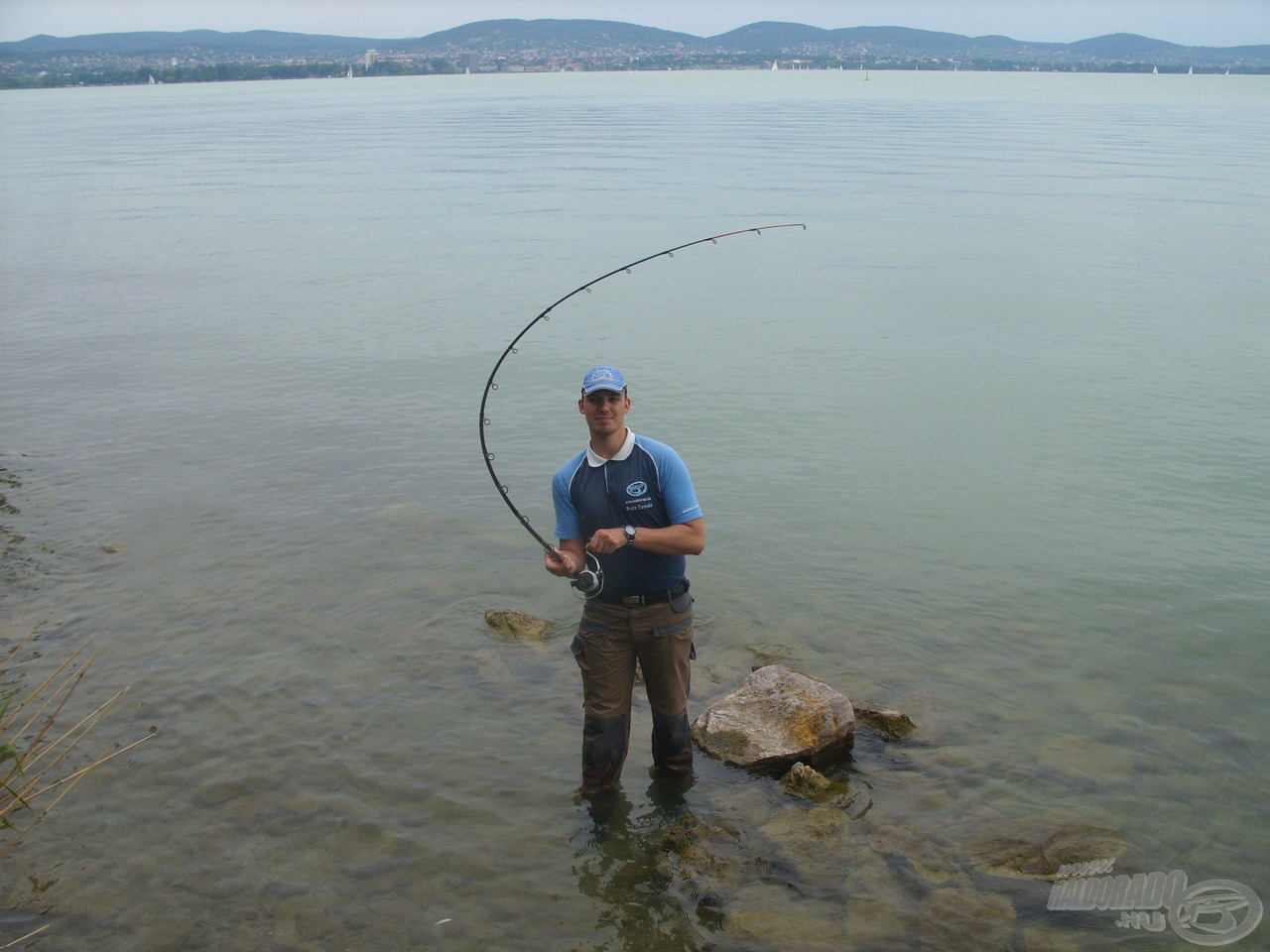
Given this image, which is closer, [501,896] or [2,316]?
[501,896]

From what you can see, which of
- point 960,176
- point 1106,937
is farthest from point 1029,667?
point 960,176

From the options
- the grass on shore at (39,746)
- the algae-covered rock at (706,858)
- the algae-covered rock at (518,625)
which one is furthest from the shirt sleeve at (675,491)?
the algae-covered rock at (518,625)

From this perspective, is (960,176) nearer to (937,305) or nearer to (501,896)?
(937,305)

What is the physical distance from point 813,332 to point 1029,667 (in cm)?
1072

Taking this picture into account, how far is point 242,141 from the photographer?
58719 mm

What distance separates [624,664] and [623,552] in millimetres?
590

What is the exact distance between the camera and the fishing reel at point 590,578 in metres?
5.04

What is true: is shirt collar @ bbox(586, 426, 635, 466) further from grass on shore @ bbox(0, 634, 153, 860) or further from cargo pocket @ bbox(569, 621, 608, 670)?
grass on shore @ bbox(0, 634, 153, 860)

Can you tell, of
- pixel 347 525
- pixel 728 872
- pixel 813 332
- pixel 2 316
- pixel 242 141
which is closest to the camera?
pixel 728 872

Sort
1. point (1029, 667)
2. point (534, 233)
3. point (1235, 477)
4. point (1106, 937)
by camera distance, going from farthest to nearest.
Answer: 1. point (534, 233)
2. point (1235, 477)
3. point (1029, 667)
4. point (1106, 937)

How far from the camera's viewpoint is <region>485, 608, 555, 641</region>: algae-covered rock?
7906 millimetres

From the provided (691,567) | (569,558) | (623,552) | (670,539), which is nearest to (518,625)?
(691,567)

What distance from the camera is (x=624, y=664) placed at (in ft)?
17.2

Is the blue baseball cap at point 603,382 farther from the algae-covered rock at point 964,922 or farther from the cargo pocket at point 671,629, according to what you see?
the algae-covered rock at point 964,922
